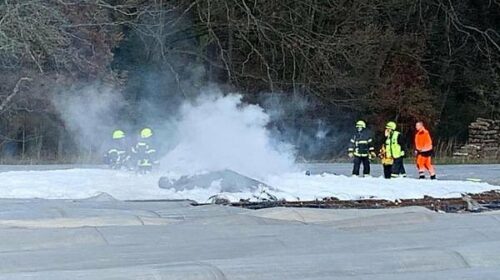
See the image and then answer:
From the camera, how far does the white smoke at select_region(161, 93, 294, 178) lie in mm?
14312

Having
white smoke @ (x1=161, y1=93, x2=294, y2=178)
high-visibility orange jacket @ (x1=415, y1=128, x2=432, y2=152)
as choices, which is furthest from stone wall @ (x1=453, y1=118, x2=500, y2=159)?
white smoke @ (x1=161, y1=93, x2=294, y2=178)

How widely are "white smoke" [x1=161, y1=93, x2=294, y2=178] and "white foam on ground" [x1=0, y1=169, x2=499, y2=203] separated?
0.42 meters

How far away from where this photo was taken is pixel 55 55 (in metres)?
22.8

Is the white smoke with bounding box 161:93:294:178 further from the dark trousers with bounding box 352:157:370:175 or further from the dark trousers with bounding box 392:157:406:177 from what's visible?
the dark trousers with bounding box 392:157:406:177

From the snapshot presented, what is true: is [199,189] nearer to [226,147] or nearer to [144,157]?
[226,147]

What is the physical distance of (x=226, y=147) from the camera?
14.5 metres

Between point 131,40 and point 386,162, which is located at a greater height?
point 131,40

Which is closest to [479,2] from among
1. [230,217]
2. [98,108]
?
[98,108]

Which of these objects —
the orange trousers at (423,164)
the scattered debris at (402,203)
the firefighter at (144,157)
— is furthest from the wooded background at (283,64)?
the scattered debris at (402,203)

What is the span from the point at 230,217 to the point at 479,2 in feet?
88.4

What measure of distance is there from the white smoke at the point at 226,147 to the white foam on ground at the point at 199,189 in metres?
0.42

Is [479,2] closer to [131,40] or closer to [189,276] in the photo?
[131,40]

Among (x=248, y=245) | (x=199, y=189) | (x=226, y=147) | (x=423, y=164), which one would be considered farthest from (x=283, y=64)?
(x=248, y=245)

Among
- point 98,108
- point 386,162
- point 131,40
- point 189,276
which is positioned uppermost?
point 131,40
